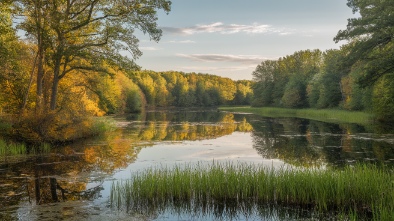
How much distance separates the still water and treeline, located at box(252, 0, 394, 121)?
6623 mm

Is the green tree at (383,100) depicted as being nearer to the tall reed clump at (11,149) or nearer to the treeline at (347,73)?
the treeline at (347,73)

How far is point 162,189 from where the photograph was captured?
36.8 ft

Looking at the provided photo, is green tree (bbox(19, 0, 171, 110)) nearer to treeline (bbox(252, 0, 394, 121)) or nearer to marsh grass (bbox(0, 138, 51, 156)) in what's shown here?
marsh grass (bbox(0, 138, 51, 156))

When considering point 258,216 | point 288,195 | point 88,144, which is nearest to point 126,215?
point 258,216

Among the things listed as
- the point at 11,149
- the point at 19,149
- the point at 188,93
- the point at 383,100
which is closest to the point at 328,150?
the point at 19,149

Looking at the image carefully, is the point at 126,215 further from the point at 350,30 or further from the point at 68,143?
the point at 350,30

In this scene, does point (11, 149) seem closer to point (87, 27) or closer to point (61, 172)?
point (61, 172)

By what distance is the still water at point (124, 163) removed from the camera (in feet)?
32.9

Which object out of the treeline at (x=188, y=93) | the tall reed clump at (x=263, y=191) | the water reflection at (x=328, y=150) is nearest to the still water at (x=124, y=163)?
the water reflection at (x=328, y=150)

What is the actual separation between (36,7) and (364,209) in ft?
74.4

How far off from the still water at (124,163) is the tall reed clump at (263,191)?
54cm

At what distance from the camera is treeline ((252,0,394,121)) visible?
2841 cm

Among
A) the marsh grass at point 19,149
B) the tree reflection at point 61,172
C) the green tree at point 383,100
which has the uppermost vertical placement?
the green tree at point 383,100

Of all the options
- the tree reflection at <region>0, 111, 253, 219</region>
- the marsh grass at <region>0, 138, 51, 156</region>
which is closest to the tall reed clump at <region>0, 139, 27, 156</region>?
the marsh grass at <region>0, 138, 51, 156</region>
